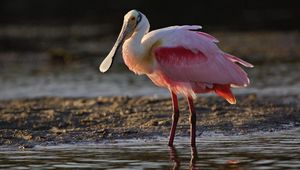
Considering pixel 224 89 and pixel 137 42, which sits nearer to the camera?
pixel 137 42

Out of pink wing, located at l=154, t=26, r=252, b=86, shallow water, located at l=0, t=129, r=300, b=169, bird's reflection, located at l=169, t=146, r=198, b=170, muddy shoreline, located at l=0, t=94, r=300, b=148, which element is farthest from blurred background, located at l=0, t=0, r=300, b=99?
bird's reflection, located at l=169, t=146, r=198, b=170

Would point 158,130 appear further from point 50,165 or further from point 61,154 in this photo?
point 50,165

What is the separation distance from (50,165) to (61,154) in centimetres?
78

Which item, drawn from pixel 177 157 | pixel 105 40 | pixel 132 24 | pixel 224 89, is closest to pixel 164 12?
pixel 105 40

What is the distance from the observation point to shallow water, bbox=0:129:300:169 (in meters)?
8.95

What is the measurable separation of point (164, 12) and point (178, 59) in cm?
2392

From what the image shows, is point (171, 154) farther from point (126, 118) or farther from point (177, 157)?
point (126, 118)

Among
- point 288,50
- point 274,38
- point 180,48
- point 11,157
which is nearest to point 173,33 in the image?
point 180,48

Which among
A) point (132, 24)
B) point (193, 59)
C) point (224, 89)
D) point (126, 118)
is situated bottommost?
point (126, 118)

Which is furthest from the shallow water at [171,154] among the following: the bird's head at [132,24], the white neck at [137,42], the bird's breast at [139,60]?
the bird's head at [132,24]

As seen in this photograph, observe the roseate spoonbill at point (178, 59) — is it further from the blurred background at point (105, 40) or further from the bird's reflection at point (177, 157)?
the blurred background at point (105, 40)

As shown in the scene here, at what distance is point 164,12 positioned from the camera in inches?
1361

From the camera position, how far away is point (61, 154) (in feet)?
32.2

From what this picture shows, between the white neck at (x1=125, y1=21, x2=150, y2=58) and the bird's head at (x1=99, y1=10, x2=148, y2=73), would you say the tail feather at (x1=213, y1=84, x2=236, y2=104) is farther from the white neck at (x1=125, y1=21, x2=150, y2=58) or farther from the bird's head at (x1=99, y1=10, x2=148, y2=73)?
the bird's head at (x1=99, y1=10, x2=148, y2=73)
